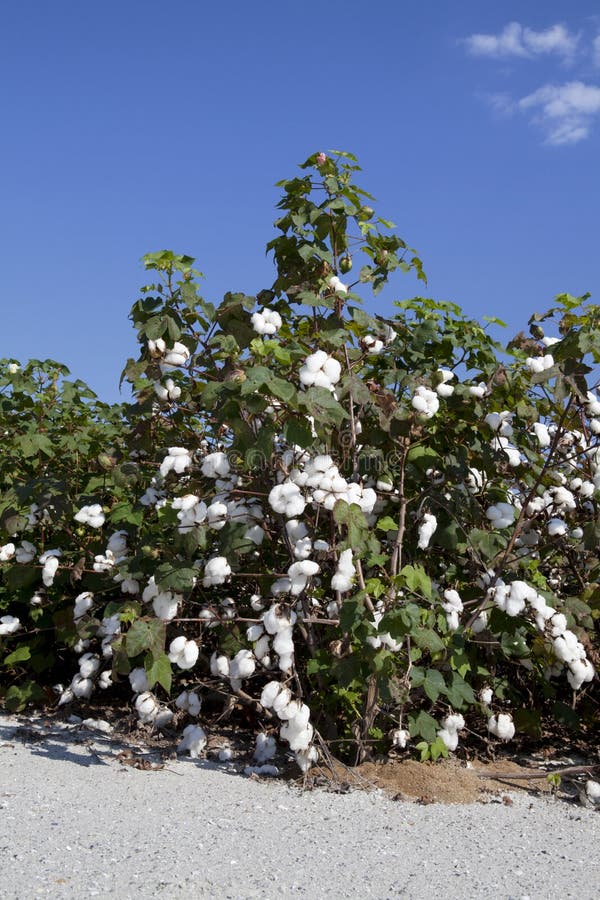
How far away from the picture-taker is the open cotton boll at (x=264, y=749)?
4.56 metres

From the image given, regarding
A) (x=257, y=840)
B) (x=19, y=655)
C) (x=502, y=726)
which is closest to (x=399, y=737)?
(x=502, y=726)

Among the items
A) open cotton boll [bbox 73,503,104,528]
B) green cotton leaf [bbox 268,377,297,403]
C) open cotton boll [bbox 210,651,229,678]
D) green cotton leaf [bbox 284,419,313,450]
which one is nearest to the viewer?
green cotton leaf [bbox 268,377,297,403]

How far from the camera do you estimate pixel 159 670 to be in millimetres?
4012

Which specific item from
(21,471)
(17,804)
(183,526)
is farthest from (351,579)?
(21,471)

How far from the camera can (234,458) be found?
4.48 metres

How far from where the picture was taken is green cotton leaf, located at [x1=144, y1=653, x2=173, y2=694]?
3.98m

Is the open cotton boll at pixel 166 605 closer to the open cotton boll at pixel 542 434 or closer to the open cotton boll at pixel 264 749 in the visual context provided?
the open cotton boll at pixel 264 749

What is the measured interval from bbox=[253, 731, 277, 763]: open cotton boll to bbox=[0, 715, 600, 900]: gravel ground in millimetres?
174

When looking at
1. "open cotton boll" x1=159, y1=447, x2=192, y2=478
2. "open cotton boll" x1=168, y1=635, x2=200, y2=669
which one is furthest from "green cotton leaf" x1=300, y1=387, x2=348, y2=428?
"open cotton boll" x1=168, y1=635, x2=200, y2=669

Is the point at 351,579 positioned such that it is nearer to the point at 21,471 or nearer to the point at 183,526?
the point at 183,526

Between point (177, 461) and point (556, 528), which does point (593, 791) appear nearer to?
point (556, 528)

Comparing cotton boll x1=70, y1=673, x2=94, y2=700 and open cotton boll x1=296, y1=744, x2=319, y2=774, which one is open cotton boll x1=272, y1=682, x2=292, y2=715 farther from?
cotton boll x1=70, y1=673, x2=94, y2=700

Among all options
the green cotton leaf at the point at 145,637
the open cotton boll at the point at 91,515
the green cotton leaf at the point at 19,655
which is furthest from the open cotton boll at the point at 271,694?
the green cotton leaf at the point at 19,655

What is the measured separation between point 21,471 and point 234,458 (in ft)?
6.52
